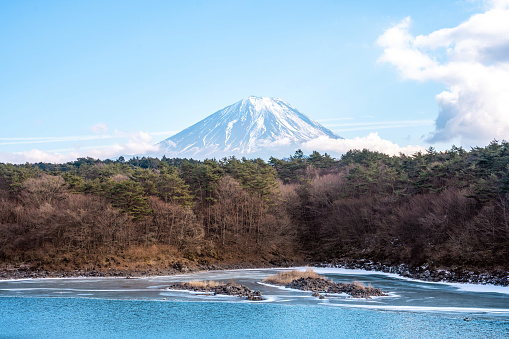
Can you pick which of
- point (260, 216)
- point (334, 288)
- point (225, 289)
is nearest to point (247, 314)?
point (225, 289)

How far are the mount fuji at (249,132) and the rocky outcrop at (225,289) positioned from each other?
112 meters

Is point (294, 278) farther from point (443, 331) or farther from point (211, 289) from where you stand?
point (443, 331)

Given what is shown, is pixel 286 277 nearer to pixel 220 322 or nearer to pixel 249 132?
pixel 220 322

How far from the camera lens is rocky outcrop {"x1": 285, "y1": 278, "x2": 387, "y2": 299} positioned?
26297mm

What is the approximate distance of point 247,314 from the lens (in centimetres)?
2134

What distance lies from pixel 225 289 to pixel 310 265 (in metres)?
23.2

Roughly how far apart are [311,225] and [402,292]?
29.6m

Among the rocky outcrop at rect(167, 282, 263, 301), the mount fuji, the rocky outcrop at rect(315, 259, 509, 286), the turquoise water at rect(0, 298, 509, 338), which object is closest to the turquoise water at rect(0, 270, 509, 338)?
the turquoise water at rect(0, 298, 509, 338)

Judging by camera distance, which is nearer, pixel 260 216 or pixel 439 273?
pixel 439 273

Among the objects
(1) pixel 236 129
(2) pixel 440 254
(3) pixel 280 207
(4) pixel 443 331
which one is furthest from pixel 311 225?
(1) pixel 236 129

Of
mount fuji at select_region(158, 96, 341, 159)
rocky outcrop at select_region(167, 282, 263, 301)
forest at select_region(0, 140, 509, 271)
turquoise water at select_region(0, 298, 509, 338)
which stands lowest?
turquoise water at select_region(0, 298, 509, 338)

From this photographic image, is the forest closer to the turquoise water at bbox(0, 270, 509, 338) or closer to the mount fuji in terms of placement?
the turquoise water at bbox(0, 270, 509, 338)

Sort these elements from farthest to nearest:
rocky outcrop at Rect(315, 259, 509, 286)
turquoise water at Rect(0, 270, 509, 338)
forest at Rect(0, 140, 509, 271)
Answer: forest at Rect(0, 140, 509, 271) → rocky outcrop at Rect(315, 259, 509, 286) → turquoise water at Rect(0, 270, 509, 338)

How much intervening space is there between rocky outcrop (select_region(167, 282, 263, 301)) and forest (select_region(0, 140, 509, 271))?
14919 mm
